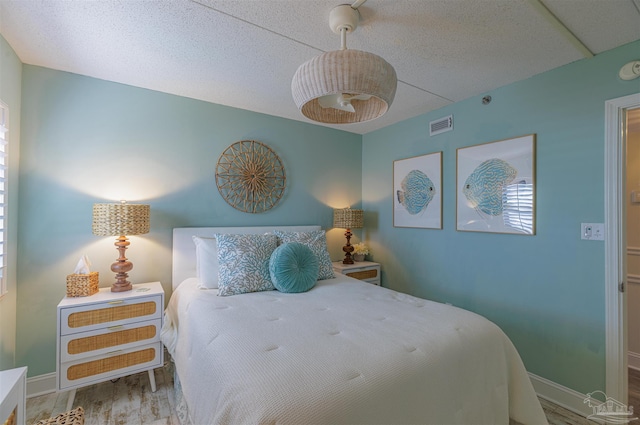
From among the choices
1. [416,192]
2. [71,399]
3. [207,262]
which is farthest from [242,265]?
[416,192]

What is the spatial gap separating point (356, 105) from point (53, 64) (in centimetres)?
232

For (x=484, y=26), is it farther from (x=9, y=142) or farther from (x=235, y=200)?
(x=9, y=142)

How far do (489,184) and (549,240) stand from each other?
63 cm

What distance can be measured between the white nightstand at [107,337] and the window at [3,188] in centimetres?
36

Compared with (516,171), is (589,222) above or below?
below

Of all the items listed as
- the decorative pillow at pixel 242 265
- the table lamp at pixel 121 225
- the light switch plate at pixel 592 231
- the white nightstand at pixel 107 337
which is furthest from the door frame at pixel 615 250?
the table lamp at pixel 121 225

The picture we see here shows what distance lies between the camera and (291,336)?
54.2 inches

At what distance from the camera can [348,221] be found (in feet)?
11.3

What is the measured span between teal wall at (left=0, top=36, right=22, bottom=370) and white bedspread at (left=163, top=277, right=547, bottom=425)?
119 centimetres

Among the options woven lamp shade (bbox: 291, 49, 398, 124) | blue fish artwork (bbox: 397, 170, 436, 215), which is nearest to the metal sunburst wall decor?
blue fish artwork (bbox: 397, 170, 436, 215)

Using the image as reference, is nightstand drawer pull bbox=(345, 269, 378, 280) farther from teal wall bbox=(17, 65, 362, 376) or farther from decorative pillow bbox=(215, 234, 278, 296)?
decorative pillow bbox=(215, 234, 278, 296)

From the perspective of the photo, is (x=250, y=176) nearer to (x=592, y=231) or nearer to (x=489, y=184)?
(x=489, y=184)

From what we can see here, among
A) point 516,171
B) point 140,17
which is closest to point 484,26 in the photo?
point 516,171

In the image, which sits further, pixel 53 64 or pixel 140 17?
pixel 53 64
